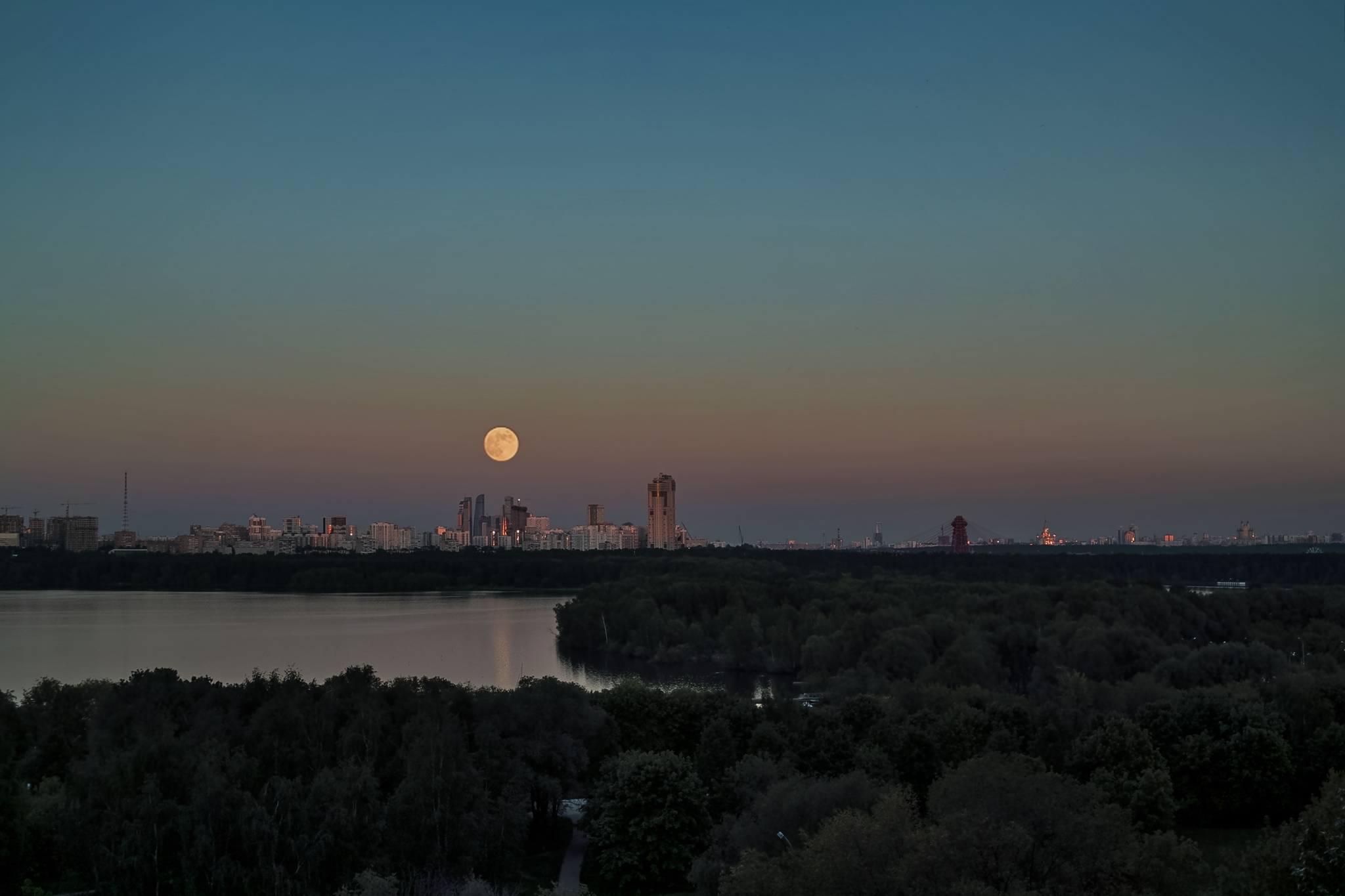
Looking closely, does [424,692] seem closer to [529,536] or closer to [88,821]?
[88,821]

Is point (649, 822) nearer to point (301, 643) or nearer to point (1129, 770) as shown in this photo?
point (1129, 770)

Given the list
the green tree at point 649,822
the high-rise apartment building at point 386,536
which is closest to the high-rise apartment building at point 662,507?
the high-rise apartment building at point 386,536

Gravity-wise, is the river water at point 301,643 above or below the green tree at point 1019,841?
below

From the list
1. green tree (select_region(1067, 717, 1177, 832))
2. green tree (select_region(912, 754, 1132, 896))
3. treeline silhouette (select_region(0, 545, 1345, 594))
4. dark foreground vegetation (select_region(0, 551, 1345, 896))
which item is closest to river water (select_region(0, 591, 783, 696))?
dark foreground vegetation (select_region(0, 551, 1345, 896))

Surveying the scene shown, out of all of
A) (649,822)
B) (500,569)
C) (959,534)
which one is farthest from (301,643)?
(959,534)

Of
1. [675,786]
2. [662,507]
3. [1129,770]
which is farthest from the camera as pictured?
[662,507]

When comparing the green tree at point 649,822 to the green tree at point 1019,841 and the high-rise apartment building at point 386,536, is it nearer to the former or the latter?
the green tree at point 1019,841

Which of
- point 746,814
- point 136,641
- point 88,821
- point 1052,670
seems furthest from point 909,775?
point 136,641

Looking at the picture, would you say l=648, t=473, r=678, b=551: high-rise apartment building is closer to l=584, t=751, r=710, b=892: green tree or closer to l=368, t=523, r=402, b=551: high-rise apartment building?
l=368, t=523, r=402, b=551: high-rise apartment building
